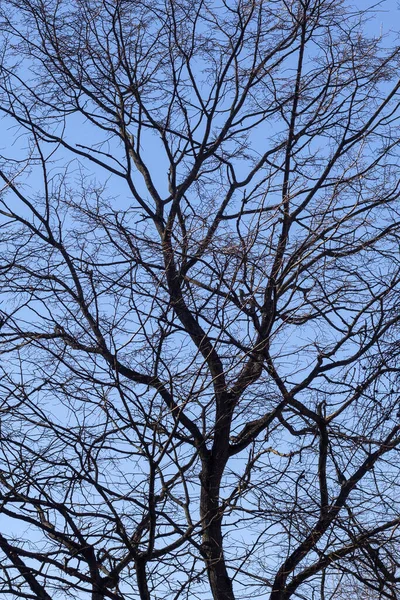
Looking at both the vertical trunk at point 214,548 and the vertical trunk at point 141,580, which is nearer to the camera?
the vertical trunk at point 141,580

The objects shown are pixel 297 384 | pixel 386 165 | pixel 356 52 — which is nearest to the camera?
pixel 297 384

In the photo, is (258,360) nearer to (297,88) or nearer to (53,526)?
(53,526)

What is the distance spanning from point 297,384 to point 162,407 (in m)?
0.80

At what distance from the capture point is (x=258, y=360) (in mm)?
4363

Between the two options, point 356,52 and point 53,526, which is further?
point 356,52

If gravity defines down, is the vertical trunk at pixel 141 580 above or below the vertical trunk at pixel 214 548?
below

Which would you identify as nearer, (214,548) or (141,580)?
(141,580)

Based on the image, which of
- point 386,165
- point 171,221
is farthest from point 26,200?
point 386,165

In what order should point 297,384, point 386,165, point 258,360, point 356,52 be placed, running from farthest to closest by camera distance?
point 356,52, point 386,165, point 297,384, point 258,360

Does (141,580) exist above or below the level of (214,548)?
below

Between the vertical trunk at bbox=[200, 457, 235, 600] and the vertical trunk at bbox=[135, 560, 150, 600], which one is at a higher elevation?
the vertical trunk at bbox=[200, 457, 235, 600]

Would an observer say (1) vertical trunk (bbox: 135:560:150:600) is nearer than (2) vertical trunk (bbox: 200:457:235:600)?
Yes

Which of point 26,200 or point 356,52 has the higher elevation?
point 356,52

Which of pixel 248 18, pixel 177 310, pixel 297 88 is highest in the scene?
pixel 248 18
